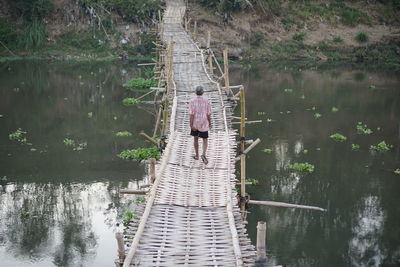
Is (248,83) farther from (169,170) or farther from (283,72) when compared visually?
(169,170)

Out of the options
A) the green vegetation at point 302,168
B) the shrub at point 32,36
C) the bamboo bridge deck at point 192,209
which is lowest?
the green vegetation at point 302,168

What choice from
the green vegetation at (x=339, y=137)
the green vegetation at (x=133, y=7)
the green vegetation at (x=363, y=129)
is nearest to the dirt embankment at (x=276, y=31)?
the green vegetation at (x=133, y=7)

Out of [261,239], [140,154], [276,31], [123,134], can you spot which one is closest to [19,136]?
[123,134]

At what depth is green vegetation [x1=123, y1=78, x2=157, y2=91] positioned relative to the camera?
949 inches

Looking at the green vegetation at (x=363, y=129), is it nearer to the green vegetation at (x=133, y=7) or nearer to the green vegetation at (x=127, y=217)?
the green vegetation at (x=127, y=217)

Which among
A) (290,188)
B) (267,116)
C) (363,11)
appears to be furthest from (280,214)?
(363,11)

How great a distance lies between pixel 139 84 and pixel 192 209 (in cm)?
1756

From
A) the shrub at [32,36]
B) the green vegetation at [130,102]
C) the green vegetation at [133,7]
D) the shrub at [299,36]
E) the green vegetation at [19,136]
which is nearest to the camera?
the green vegetation at [19,136]

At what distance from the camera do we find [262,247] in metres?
5.47

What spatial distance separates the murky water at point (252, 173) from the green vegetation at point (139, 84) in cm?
56

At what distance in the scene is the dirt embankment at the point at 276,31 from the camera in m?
33.7

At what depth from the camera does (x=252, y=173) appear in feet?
46.1

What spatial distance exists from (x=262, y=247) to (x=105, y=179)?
28.2 ft

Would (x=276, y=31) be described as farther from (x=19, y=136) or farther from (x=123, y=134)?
(x=19, y=136)
